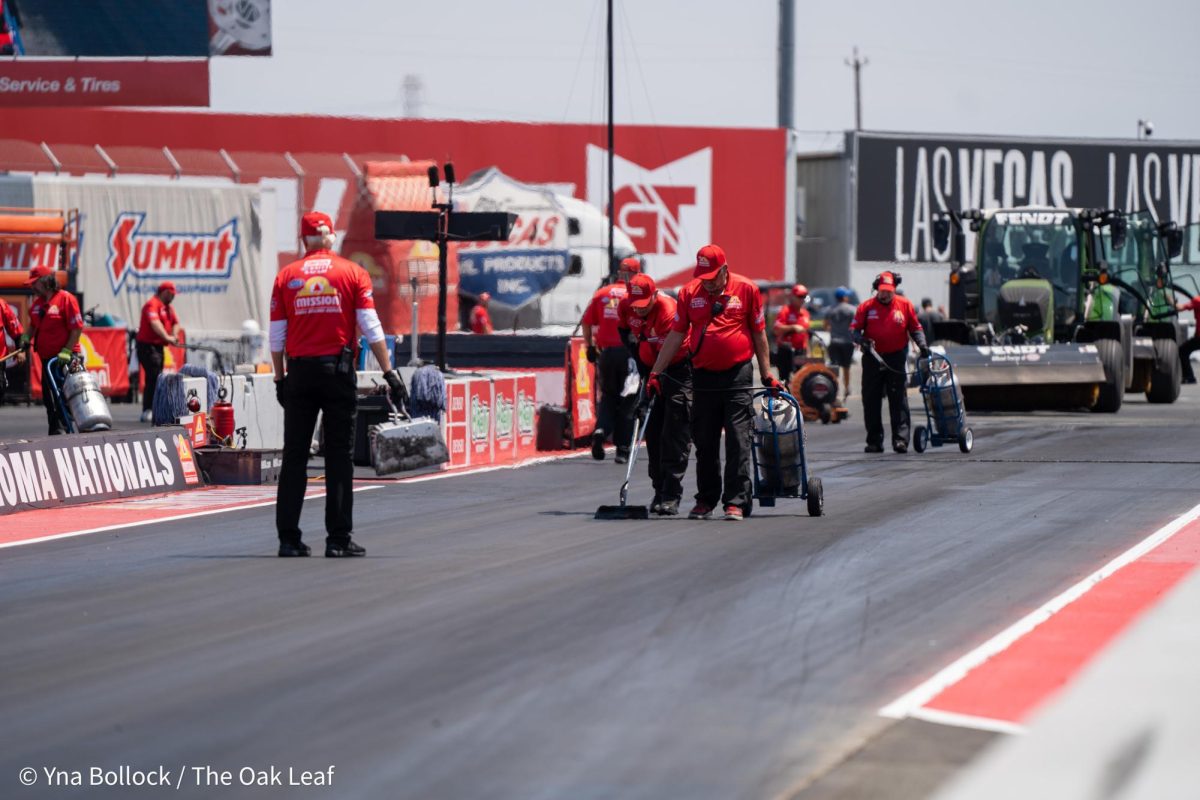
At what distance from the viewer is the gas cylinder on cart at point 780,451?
12.8 meters

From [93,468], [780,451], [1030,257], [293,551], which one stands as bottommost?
[293,551]

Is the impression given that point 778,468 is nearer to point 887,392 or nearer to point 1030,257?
point 887,392

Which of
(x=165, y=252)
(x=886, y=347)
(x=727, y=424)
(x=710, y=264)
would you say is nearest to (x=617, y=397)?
(x=886, y=347)

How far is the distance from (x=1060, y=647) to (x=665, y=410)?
231 inches

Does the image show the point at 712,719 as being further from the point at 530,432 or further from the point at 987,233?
the point at 987,233

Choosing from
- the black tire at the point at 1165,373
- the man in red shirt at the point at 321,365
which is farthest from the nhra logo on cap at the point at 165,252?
the man in red shirt at the point at 321,365

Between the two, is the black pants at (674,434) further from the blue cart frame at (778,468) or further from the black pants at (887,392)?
the black pants at (887,392)

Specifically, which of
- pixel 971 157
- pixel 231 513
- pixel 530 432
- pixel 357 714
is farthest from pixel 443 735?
pixel 971 157

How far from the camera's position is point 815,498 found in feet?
41.3

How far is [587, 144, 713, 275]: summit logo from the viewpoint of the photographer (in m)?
54.2

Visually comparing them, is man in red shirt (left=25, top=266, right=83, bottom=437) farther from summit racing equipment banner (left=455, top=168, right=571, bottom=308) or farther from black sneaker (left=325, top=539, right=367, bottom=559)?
summit racing equipment banner (left=455, top=168, right=571, bottom=308)

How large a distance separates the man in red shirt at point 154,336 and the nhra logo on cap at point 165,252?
11.9 metres

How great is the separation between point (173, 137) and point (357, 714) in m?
47.0

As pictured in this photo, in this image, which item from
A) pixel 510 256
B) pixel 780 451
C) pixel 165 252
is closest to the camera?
pixel 780 451
